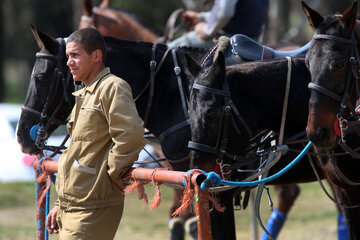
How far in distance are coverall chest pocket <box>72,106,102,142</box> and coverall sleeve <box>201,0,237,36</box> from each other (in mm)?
3657

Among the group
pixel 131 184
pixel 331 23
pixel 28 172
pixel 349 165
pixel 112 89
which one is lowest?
pixel 28 172

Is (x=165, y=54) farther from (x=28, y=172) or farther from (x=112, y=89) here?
(x=28, y=172)

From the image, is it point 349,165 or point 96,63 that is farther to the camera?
point 349,165

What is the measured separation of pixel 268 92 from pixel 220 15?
258cm

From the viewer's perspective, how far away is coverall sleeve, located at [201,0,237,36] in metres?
7.03

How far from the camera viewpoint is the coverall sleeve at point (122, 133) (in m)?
3.50

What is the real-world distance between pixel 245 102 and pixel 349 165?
0.97m

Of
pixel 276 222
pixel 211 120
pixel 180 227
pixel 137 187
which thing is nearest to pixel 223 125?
pixel 211 120

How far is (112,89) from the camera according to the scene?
358 centimetres

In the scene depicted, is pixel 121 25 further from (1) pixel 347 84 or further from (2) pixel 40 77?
(1) pixel 347 84

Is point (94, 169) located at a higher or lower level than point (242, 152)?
higher

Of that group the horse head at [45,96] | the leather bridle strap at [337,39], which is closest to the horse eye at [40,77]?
the horse head at [45,96]

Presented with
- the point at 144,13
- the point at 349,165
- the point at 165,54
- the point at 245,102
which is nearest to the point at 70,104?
the point at 165,54

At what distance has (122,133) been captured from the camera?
11.5 ft
